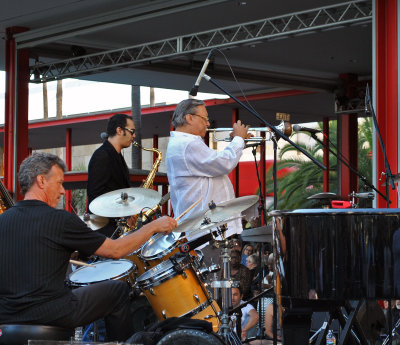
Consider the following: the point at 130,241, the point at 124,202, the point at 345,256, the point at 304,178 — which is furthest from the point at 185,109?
the point at 304,178

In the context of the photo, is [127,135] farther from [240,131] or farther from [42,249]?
[42,249]

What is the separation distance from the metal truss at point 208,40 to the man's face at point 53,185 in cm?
489

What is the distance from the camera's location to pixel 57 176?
4.04m

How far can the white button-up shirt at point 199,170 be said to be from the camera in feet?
17.7

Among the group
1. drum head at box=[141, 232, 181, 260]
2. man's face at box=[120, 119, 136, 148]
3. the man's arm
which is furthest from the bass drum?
man's face at box=[120, 119, 136, 148]

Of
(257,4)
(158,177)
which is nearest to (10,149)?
(158,177)

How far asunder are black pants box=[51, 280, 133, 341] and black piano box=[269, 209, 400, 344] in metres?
0.99

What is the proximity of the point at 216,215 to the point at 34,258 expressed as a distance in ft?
4.09

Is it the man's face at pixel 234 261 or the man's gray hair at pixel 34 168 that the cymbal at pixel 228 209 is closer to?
the man's gray hair at pixel 34 168

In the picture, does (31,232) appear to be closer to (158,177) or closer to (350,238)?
(350,238)

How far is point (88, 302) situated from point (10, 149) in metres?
7.64

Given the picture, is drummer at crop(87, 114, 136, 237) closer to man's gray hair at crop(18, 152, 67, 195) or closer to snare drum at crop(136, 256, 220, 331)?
snare drum at crop(136, 256, 220, 331)

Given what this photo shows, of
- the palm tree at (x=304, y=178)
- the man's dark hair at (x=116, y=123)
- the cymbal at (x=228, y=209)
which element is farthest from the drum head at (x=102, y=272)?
the palm tree at (x=304, y=178)

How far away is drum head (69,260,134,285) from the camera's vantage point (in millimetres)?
4895
